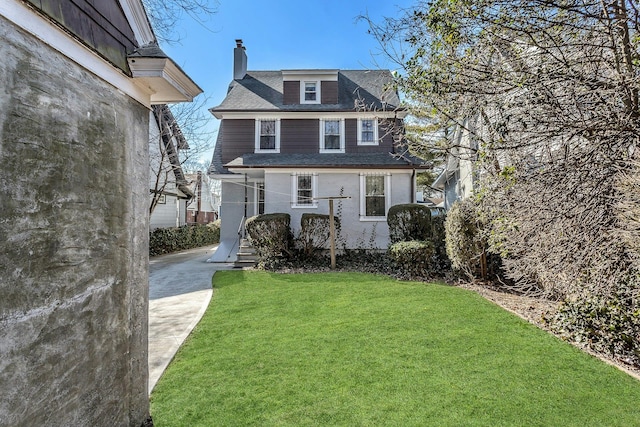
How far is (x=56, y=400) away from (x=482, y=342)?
5293 millimetres

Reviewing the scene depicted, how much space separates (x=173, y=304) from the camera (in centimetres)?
771

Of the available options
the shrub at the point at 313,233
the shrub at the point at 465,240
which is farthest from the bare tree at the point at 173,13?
the shrub at the point at 313,233

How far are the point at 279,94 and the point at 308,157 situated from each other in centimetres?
400

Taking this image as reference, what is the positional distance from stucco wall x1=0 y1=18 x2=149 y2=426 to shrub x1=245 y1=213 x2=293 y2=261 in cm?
815

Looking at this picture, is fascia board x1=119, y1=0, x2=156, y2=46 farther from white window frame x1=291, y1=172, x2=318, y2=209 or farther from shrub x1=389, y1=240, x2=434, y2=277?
white window frame x1=291, y1=172, x2=318, y2=209

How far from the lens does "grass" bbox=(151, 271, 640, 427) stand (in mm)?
3389

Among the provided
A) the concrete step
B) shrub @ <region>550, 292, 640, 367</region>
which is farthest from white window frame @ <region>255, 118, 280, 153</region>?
shrub @ <region>550, 292, 640, 367</region>

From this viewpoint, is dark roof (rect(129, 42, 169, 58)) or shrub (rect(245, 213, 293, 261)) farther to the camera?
shrub (rect(245, 213, 293, 261))

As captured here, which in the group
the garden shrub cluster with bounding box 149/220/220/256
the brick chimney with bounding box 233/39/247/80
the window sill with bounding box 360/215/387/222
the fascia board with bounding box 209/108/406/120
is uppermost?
the brick chimney with bounding box 233/39/247/80

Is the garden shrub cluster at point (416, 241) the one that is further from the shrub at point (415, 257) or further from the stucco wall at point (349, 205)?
the stucco wall at point (349, 205)

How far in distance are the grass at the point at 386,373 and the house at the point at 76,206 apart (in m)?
1.19

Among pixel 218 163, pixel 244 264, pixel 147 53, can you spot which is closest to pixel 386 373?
pixel 147 53

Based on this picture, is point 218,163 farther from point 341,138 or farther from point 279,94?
point 341,138

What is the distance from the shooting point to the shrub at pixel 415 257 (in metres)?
9.63
